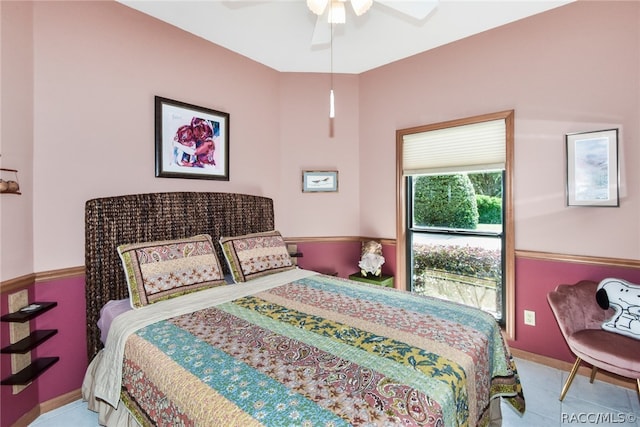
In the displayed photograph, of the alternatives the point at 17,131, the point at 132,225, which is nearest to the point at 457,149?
the point at 132,225

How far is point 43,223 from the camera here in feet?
6.70

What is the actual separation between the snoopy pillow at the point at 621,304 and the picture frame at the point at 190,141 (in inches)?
128

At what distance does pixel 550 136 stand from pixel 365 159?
1822mm

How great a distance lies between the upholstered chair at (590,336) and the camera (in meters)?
1.81

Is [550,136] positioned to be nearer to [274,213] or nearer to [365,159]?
[365,159]

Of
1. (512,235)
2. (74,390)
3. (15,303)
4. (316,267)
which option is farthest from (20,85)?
(512,235)

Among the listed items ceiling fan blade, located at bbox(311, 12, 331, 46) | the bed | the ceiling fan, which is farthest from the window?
ceiling fan blade, located at bbox(311, 12, 331, 46)

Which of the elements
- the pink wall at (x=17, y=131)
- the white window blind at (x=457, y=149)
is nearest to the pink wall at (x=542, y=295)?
the white window blind at (x=457, y=149)

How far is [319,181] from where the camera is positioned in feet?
12.2

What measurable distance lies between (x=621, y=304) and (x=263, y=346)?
239 cm

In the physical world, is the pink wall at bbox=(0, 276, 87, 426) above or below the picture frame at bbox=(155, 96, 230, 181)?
below

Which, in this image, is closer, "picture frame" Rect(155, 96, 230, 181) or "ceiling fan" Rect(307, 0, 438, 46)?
"ceiling fan" Rect(307, 0, 438, 46)

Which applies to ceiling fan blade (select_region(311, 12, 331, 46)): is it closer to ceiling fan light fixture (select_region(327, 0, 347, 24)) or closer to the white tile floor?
ceiling fan light fixture (select_region(327, 0, 347, 24))

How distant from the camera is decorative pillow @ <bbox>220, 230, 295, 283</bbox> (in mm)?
2553
